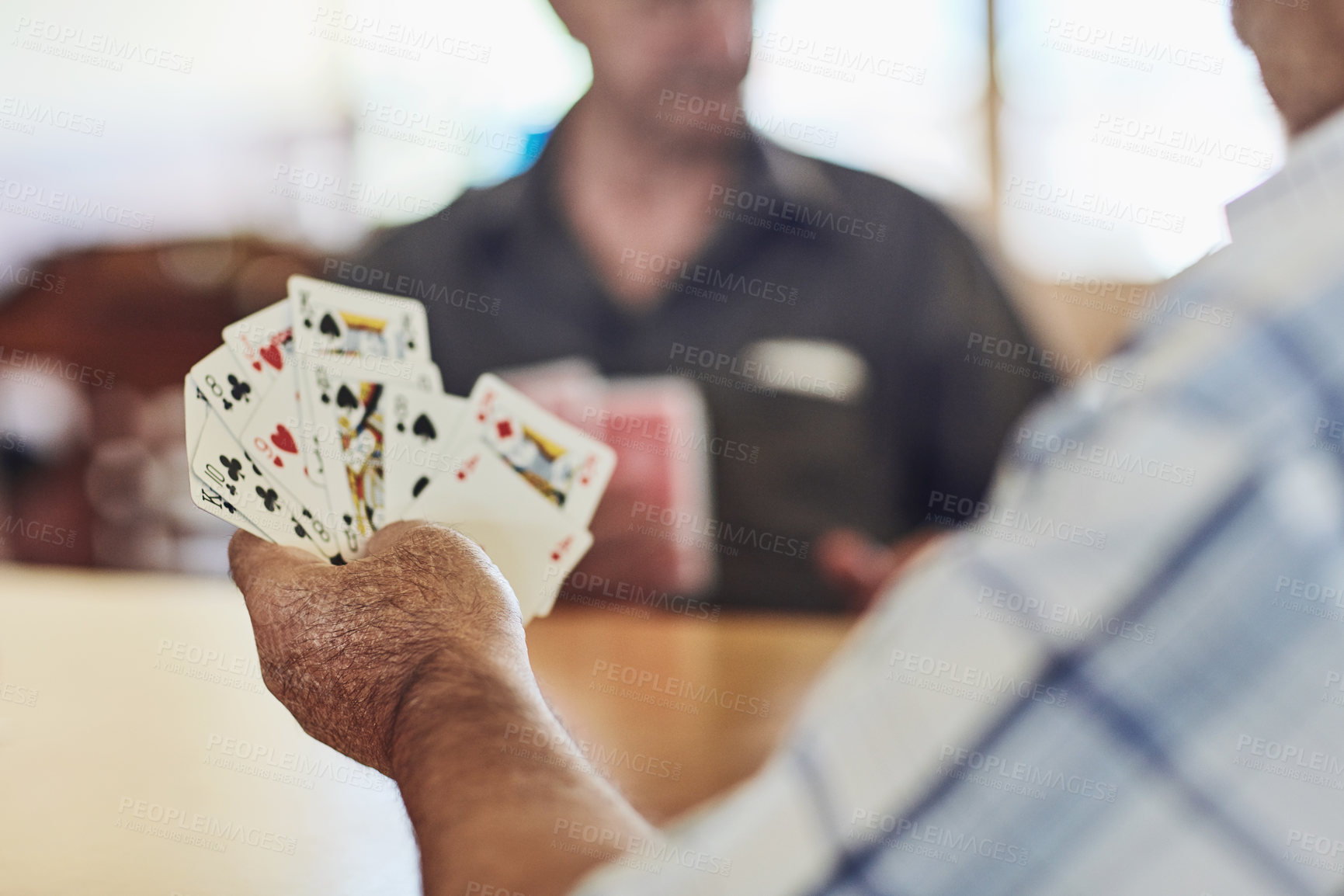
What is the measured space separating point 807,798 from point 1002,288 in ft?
5.04

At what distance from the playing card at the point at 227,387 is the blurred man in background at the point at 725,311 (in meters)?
0.97

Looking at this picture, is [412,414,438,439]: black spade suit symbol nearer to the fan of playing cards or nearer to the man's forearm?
the fan of playing cards

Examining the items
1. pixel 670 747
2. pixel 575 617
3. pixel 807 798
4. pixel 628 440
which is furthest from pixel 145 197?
pixel 807 798

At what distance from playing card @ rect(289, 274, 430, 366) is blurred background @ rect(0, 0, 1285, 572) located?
10cm

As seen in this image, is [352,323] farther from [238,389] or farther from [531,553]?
[531,553]

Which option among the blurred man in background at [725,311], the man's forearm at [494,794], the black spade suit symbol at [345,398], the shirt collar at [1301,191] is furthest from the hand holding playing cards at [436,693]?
the blurred man in background at [725,311]

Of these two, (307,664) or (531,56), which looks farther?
(531,56)

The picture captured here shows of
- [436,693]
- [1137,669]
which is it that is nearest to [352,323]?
[436,693]

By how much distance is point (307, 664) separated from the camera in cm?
54

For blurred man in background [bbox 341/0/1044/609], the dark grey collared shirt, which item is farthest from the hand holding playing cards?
the dark grey collared shirt

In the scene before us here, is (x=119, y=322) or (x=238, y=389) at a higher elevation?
(x=238, y=389)

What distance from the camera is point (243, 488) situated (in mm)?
570

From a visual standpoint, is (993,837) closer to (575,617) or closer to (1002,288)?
(575,617)

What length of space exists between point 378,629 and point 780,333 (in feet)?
4.23
